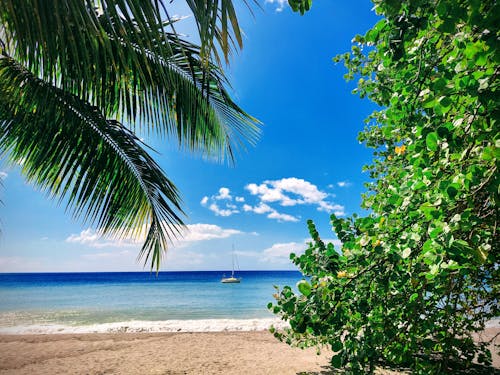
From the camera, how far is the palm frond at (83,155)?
326 cm

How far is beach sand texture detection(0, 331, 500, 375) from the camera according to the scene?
659cm

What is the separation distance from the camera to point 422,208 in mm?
1247

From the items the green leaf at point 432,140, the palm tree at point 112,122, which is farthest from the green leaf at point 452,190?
the palm tree at point 112,122

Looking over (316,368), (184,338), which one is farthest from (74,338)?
(316,368)

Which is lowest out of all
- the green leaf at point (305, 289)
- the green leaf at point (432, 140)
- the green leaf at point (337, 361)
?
the green leaf at point (337, 361)

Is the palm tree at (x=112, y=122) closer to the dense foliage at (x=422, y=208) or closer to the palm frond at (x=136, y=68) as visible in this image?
the palm frond at (x=136, y=68)

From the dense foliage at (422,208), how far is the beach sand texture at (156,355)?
4.97 meters

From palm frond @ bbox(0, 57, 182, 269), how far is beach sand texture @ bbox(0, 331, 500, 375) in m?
3.78

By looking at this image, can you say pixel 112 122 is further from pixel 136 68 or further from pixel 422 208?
pixel 422 208

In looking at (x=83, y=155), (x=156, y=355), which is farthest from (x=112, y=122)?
(x=156, y=355)

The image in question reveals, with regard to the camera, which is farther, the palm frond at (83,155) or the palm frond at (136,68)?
the palm frond at (83,155)

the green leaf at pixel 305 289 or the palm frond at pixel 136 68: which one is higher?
the palm frond at pixel 136 68

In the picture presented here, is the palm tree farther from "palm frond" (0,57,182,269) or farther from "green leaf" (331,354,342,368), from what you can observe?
"green leaf" (331,354,342,368)

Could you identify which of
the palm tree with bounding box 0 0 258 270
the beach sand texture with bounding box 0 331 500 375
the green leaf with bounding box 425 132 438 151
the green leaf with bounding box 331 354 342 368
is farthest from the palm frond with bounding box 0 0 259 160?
the beach sand texture with bounding box 0 331 500 375
